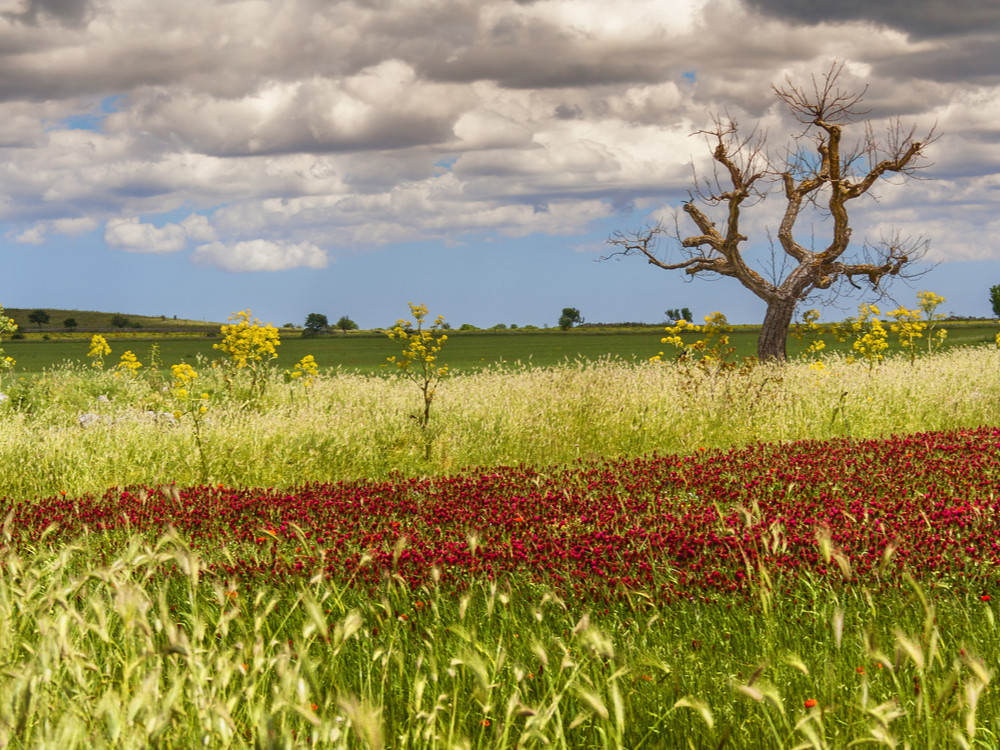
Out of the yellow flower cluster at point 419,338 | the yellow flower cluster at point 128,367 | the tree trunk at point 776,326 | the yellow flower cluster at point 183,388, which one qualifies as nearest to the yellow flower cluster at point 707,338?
the tree trunk at point 776,326

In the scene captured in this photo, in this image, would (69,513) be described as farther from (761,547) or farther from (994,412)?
(994,412)

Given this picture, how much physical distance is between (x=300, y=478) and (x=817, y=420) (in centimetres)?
689

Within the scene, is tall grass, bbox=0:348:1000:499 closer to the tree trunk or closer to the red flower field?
the red flower field

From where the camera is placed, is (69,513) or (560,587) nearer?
(560,587)

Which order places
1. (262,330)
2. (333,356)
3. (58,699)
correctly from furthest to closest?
(333,356), (262,330), (58,699)

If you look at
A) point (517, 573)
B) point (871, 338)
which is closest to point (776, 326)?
point (871, 338)

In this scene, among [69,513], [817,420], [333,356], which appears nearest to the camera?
[69,513]

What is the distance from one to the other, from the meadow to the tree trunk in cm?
733

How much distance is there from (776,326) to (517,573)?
1722cm

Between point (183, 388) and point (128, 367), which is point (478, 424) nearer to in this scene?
point (183, 388)

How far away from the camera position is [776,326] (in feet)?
67.0

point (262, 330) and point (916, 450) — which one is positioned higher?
point (262, 330)

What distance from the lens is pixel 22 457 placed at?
8.83 meters

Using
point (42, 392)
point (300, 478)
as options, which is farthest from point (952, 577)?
point (42, 392)
